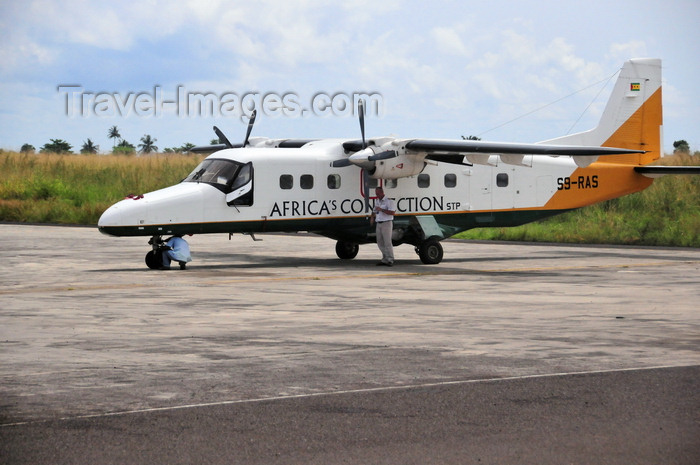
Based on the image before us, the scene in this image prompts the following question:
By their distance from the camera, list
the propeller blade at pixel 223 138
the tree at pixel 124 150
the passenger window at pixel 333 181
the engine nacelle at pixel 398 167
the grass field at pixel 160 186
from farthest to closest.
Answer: the tree at pixel 124 150, the grass field at pixel 160 186, the propeller blade at pixel 223 138, the passenger window at pixel 333 181, the engine nacelle at pixel 398 167

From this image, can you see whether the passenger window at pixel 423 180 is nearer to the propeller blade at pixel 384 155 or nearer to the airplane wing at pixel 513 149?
the propeller blade at pixel 384 155

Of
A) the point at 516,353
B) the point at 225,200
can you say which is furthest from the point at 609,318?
the point at 225,200

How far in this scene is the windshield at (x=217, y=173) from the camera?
71.8ft

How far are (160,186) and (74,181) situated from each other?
6.03 meters

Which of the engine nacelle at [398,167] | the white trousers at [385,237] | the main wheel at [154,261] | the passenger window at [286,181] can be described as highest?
the engine nacelle at [398,167]

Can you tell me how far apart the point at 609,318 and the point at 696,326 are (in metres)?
1.20

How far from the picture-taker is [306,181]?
2297cm

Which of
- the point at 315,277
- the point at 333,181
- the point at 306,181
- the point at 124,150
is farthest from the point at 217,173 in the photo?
the point at 124,150

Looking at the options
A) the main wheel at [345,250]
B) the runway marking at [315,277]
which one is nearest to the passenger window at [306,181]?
the main wheel at [345,250]

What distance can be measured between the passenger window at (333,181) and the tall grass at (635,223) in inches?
492

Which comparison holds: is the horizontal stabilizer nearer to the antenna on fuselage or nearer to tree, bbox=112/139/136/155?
the antenna on fuselage

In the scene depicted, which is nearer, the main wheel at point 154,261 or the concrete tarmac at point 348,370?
the concrete tarmac at point 348,370

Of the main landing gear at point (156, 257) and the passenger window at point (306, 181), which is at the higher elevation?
the passenger window at point (306, 181)

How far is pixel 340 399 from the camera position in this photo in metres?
8.09
